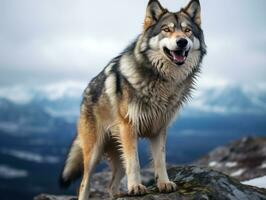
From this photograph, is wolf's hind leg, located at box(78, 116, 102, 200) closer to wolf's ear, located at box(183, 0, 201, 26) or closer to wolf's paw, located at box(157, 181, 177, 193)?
wolf's paw, located at box(157, 181, 177, 193)

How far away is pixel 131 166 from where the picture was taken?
34.9ft

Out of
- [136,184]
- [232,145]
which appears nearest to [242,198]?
[136,184]

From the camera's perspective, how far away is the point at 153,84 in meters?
10.9

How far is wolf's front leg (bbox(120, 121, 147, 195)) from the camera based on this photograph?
10.5 m

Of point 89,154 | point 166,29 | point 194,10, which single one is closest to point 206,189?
point 89,154

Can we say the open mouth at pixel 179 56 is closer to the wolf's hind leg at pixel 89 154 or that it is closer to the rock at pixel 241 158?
the wolf's hind leg at pixel 89 154

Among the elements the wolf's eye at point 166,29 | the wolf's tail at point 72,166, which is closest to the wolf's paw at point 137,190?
the wolf's tail at point 72,166

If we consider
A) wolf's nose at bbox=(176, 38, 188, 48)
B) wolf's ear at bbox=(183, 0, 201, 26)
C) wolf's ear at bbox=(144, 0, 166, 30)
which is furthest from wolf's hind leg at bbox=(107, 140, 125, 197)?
wolf's ear at bbox=(183, 0, 201, 26)

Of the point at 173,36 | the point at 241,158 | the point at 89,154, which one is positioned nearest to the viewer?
the point at 173,36

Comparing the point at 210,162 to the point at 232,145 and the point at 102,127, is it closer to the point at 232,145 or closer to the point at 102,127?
the point at 232,145

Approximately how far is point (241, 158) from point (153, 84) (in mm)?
25341

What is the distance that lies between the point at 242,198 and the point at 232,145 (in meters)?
29.3

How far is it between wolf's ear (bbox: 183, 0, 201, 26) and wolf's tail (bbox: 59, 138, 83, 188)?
481 centimetres

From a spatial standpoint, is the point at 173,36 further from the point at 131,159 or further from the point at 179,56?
the point at 131,159
